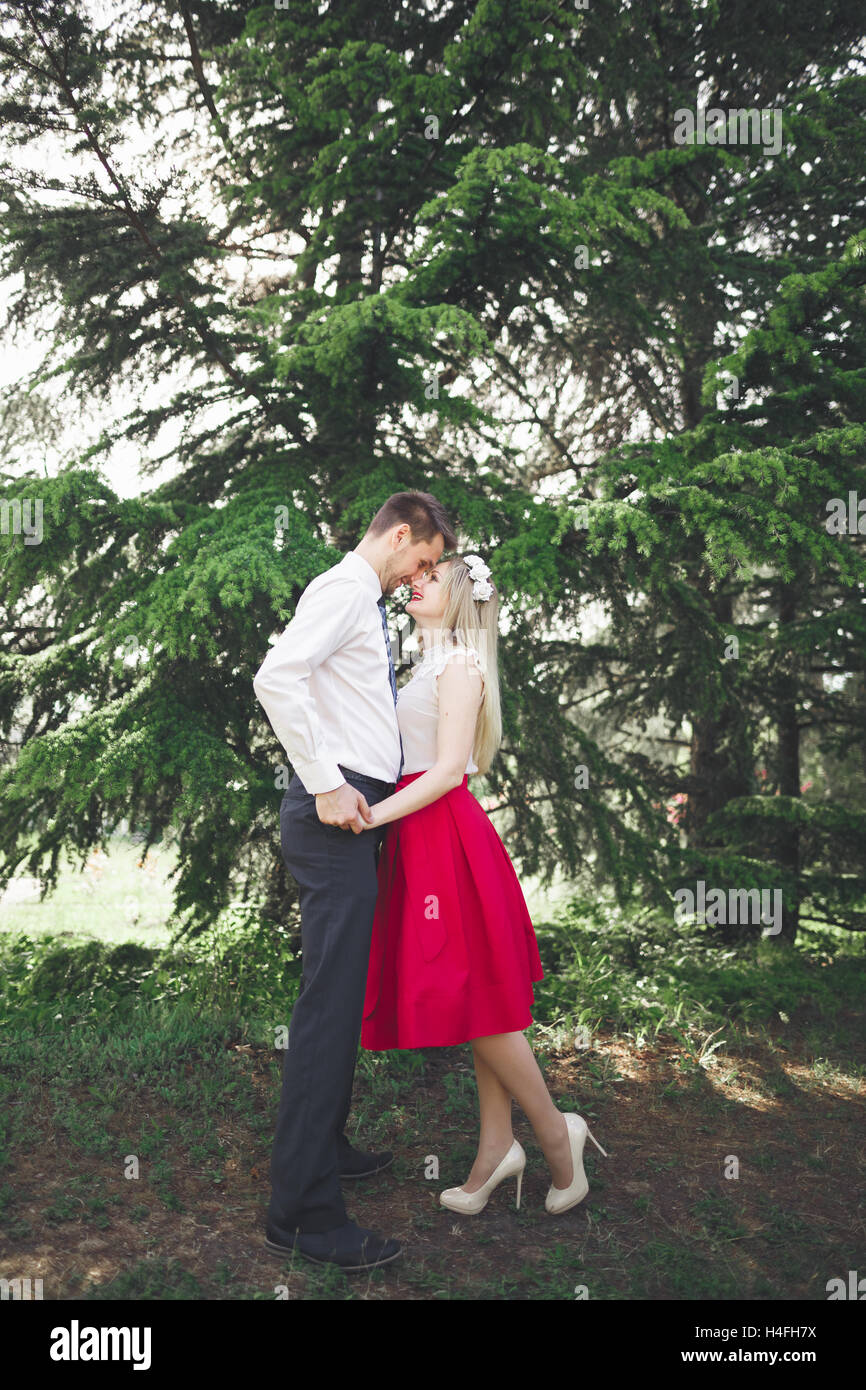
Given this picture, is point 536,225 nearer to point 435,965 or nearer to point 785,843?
point 435,965

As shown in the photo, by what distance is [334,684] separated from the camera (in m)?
3.10

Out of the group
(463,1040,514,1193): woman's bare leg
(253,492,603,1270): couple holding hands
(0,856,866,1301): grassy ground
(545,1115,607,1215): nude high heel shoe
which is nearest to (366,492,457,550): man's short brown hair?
(253,492,603,1270): couple holding hands

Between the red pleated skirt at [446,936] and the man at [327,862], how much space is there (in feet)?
0.79

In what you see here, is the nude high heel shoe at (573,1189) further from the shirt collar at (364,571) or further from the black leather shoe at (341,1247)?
the shirt collar at (364,571)

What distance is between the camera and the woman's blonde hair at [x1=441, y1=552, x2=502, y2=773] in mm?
3371

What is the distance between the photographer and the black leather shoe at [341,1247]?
2.93 metres

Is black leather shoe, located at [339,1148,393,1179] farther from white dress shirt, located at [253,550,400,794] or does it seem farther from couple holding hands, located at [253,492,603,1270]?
white dress shirt, located at [253,550,400,794]

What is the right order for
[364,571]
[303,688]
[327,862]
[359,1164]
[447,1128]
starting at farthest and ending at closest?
1. [447,1128]
2. [359,1164]
3. [364,571]
4. [327,862]
5. [303,688]

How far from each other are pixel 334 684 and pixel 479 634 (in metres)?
0.58

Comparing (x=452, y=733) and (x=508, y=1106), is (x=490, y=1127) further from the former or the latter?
(x=452, y=733)

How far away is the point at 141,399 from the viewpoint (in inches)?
234

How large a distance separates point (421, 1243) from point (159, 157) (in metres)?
5.52

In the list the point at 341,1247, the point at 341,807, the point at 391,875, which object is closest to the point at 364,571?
the point at 341,807
